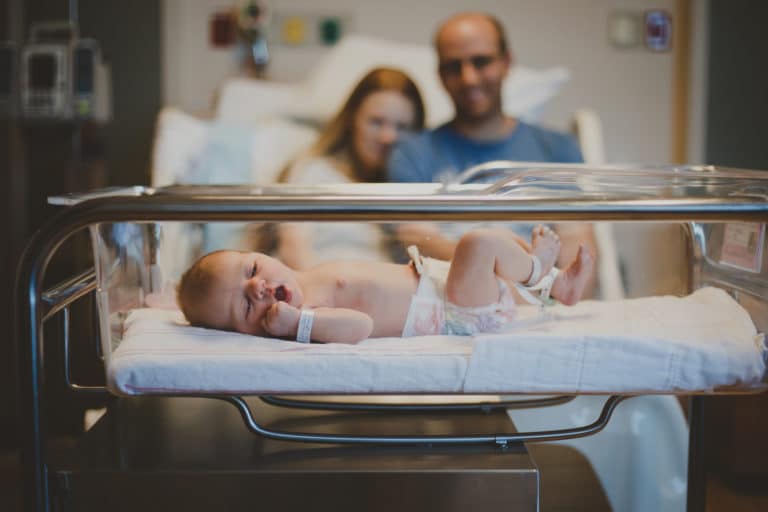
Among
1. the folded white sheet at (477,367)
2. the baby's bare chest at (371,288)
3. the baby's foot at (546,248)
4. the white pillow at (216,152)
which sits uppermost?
the white pillow at (216,152)

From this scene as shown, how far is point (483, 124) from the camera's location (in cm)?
247

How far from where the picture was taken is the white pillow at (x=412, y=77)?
2561 mm

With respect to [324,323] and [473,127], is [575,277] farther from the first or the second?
[473,127]

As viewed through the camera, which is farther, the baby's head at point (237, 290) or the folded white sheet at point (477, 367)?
the baby's head at point (237, 290)

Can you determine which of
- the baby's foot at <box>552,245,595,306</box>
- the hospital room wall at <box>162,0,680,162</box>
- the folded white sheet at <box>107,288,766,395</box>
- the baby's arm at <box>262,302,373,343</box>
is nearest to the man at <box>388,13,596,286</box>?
Answer: the hospital room wall at <box>162,0,680,162</box>

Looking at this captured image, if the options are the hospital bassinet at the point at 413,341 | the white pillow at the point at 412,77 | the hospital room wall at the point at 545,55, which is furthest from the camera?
the hospital room wall at the point at 545,55

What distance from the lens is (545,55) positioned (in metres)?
2.75

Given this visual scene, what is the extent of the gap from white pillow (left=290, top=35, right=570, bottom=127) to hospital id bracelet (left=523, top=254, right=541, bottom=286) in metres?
1.45

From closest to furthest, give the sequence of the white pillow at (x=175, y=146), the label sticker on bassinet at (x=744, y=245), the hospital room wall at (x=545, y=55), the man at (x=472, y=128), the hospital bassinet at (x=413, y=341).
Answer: the hospital bassinet at (x=413, y=341) → the label sticker on bassinet at (x=744, y=245) → the white pillow at (x=175, y=146) → the man at (x=472, y=128) → the hospital room wall at (x=545, y=55)

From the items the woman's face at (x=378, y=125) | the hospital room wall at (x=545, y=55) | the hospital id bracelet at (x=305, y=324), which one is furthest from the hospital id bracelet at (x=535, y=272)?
the hospital room wall at (x=545, y=55)

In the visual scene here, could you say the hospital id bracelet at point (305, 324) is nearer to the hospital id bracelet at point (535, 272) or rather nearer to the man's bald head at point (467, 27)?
the hospital id bracelet at point (535, 272)

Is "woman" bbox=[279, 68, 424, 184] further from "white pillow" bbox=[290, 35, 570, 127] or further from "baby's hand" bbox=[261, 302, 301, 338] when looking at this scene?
"baby's hand" bbox=[261, 302, 301, 338]

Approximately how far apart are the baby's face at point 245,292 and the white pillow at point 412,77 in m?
1.45

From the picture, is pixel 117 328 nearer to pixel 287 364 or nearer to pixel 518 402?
pixel 287 364
